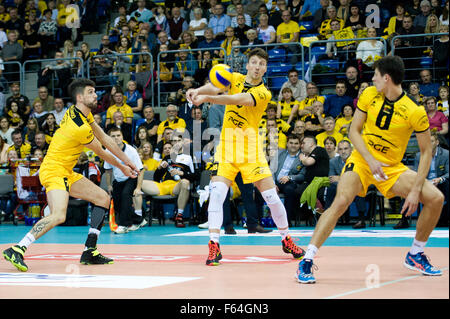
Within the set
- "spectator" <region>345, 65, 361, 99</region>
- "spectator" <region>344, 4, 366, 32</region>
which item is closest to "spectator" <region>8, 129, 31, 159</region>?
"spectator" <region>345, 65, 361, 99</region>

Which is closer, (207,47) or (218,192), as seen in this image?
(218,192)

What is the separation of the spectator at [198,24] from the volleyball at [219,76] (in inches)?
449

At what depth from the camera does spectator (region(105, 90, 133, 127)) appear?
1673cm

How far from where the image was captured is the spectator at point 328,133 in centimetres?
1411

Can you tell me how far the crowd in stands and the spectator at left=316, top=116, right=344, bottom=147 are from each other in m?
0.02

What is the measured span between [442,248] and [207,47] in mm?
10448

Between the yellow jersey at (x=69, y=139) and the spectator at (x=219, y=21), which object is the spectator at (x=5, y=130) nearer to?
the spectator at (x=219, y=21)

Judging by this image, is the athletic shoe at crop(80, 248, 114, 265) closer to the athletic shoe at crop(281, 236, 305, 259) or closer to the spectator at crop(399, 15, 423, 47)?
the athletic shoe at crop(281, 236, 305, 259)

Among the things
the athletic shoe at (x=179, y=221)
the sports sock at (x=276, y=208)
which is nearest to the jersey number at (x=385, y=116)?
the sports sock at (x=276, y=208)

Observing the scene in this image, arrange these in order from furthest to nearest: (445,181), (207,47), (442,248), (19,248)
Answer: (207,47)
(445,181)
(442,248)
(19,248)

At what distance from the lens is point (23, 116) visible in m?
18.5

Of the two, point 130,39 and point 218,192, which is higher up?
point 130,39
